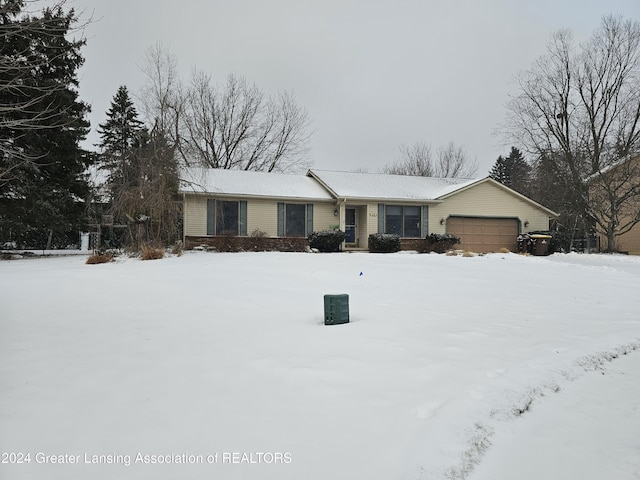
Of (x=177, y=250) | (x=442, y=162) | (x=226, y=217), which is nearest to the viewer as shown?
(x=177, y=250)

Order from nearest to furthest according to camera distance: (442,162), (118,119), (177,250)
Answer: (177,250)
(118,119)
(442,162)

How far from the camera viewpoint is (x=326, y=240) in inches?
663

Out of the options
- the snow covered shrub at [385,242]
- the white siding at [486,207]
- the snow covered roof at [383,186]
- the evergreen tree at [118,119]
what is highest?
the evergreen tree at [118,119]

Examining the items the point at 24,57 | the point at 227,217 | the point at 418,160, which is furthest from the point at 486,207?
the point at 24,57

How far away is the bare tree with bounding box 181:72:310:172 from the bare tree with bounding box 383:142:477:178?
43.5 ft

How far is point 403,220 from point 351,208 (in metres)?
2.69

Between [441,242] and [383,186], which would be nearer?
[441,242]

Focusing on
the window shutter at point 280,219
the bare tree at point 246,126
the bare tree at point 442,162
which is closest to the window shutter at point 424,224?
the window shutter at point 280,219

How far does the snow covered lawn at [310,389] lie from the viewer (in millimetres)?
2057

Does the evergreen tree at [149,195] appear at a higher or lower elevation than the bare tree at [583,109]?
lower

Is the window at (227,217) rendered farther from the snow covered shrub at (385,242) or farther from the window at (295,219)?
the snow covered shrub at (385,242)

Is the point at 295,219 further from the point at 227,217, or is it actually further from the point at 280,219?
the point at 227,217

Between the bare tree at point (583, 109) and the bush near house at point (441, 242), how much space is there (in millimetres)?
6551

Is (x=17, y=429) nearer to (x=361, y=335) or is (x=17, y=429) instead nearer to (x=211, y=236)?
(x=361, y=335)
